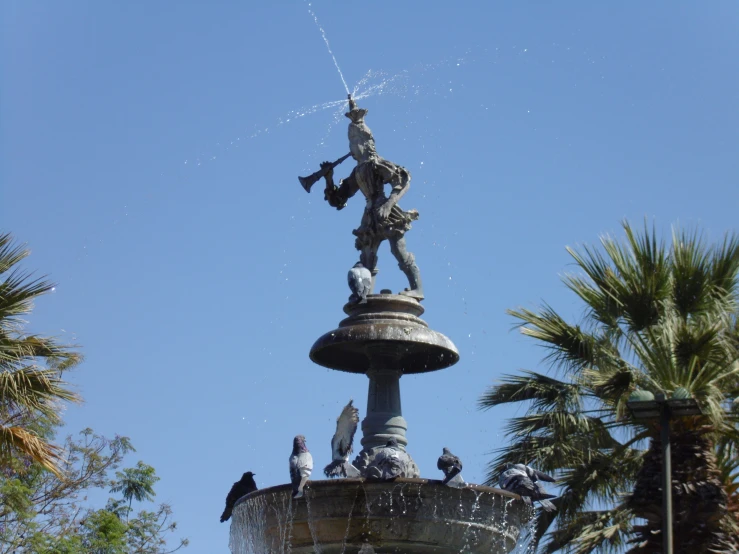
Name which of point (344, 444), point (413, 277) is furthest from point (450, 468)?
point (413, 277)

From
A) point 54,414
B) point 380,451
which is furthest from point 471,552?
point 54,414

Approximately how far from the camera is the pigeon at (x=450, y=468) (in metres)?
11.9

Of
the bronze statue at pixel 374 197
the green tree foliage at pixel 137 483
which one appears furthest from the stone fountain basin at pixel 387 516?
the green tree foliage at pixel 137 483

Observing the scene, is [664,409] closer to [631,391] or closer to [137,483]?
[631,391]

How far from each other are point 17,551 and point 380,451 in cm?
1259

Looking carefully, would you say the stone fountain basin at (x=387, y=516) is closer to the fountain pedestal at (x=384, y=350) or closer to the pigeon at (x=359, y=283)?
the fountain pedestal at (x=384, y=350)

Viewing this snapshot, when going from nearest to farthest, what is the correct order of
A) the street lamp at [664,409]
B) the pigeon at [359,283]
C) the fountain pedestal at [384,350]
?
the street lamp at [664,409] → the fountain pedestal at [384,350] → the pigeon at [359,283]

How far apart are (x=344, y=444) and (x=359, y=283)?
6.71 feet

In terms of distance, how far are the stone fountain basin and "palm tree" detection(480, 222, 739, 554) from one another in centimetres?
185

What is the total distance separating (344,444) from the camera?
13242mm

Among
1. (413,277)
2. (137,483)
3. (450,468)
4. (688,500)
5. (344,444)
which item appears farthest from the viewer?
(137,483)

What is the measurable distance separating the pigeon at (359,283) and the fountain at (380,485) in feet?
0.04

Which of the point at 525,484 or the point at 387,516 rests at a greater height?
the point at 525,484

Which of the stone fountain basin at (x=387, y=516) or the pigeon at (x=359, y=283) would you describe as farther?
the pigeon at (x=359, y=283)
